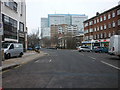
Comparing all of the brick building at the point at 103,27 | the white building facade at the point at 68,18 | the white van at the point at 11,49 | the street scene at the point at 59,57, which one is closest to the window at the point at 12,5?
the street scene at the point at 59,57

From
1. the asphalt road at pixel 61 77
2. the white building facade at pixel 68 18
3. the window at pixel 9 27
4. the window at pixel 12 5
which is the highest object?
the white building facade at pixel 68 18

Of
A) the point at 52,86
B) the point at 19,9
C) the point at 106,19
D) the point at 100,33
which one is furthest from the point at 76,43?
the point at 52,86

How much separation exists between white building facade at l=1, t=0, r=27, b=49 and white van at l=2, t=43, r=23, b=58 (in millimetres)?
5528

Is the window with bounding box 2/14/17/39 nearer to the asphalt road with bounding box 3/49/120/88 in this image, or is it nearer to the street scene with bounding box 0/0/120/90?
the street scene with bounding box 0/0/120/90

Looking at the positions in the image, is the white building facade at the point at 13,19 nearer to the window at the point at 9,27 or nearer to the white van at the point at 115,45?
the window at the point at 9,27

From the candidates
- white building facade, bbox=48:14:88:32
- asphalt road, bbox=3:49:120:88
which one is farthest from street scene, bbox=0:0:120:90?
white building facade, bbox=48:14:88:32

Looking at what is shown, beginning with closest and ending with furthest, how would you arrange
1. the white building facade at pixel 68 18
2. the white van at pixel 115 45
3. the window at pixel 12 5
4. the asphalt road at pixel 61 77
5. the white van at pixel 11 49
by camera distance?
the asphalt road at pixel 61 77 → the white van at pixel 115 45 → the white van at pixel 11 49 → the window at pixel 12 5 → the white building facade at pixel 68 18

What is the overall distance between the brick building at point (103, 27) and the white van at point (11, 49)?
35047 mm

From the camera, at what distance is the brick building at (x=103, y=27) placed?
178 feet

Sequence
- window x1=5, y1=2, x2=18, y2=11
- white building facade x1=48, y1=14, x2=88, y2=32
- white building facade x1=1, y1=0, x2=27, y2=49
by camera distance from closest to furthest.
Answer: white building facade x1=1, y1=0, x2=27, y2=49 → window x1=5, y1=2, x2=18, y2=11 → white building facade x1=48, y1=14, x2=88, y2=32

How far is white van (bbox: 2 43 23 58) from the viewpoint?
20.7 m

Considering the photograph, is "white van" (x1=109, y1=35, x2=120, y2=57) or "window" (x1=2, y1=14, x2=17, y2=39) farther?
"window" (x1=2, y1=14, x2=17, y2=39)

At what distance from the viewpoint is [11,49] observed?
71.0ft

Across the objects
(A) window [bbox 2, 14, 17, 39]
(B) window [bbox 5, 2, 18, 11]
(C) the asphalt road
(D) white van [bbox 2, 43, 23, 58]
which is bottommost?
(C) the asphalt road
